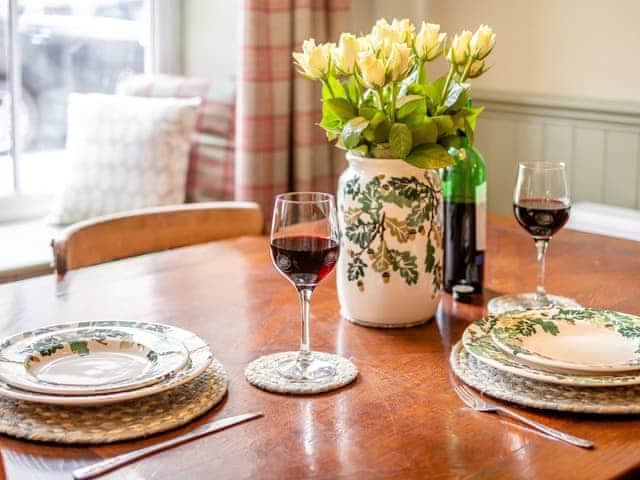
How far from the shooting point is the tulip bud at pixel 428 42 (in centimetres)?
133

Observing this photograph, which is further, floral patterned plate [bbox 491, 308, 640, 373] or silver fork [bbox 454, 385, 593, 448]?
floral patterned plate [bbox 491, 308, 640, 373]

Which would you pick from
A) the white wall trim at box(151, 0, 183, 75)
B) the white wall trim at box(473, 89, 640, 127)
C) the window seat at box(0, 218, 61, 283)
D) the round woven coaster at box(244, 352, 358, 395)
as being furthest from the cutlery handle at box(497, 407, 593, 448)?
the white wall trim at box(151, 0, 183, 75)

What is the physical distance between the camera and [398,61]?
125 cm

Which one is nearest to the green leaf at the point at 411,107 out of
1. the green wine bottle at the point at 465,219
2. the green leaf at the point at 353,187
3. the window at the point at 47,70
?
the green leaf at the point at 353,187

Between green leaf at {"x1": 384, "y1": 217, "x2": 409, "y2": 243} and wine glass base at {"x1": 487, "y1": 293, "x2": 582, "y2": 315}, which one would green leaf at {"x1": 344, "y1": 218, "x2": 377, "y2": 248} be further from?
wine glass base at {"x1": 487, "y1": 293, "x2": 582, "y2": 315}

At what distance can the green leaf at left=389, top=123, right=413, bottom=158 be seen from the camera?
130cm

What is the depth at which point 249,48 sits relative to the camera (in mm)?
2996

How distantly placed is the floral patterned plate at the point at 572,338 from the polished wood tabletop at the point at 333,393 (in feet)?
0.26

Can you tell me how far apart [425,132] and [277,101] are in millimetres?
1833

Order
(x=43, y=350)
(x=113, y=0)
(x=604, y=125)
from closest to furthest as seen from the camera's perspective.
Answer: (x=43, y=350)
(x=604, y=125)
(x=113, y=0)

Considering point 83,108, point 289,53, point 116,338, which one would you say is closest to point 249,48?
point 289,53

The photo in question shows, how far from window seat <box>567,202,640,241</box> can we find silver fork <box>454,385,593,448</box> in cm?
168

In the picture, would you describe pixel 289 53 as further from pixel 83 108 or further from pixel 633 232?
pixel 633 232

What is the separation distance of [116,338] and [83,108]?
198 centimetres
